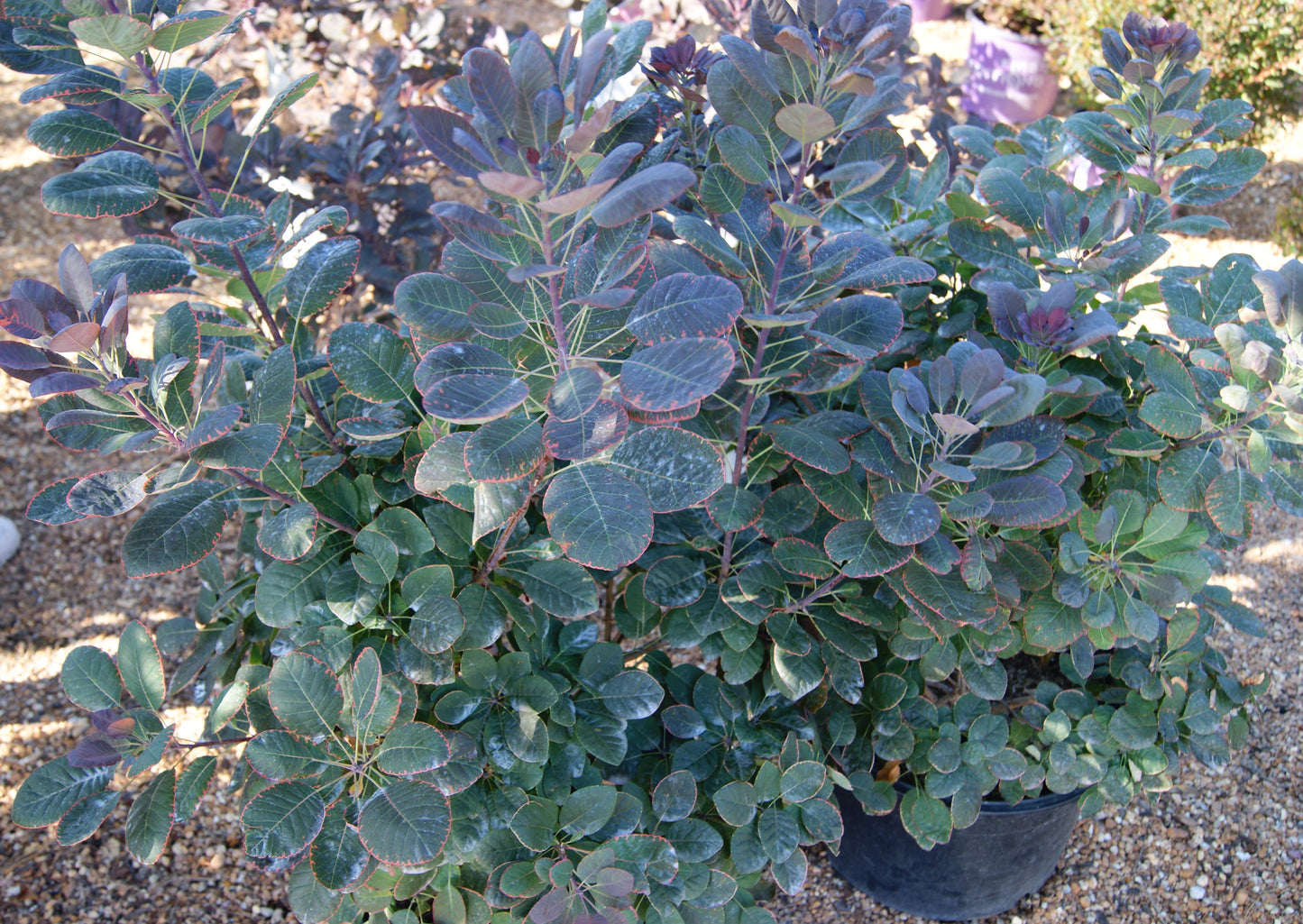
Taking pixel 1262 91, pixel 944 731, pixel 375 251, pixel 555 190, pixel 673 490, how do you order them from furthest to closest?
pixel 1262 91 < pixel 375 251 < pixel 944 731 < pixel 673 490 < pixel 555 190

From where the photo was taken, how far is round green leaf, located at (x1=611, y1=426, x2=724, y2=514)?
1007 mm

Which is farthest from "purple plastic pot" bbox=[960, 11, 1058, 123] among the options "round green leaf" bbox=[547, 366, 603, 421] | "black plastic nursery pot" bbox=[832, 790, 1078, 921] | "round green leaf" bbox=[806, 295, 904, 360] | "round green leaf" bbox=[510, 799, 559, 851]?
"round green leaf" bbox=[510, 799, 559, 851]

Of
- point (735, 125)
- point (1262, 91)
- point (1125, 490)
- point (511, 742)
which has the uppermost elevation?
point (735, 125)

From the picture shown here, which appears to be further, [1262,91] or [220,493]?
[1262,91]

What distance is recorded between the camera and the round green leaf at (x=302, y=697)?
1.10 m

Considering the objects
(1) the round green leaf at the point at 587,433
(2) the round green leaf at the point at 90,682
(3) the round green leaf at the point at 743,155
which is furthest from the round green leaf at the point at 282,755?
(3) the round green leaf at the point at 743,155

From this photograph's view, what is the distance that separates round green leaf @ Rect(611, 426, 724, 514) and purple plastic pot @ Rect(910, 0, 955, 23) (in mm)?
5267

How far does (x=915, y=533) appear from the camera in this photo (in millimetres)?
1070

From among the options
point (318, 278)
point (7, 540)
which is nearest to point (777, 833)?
point (318, 278)

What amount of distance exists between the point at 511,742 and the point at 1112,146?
1276 millimetres

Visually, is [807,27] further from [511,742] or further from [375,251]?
[375,251]

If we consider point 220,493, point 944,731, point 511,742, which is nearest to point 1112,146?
point 944,731

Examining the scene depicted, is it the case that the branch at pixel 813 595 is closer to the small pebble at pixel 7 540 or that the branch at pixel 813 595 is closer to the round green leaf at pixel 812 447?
the round green leaf at pixel 812 447

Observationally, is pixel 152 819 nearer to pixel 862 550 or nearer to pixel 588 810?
pixel 588 810
